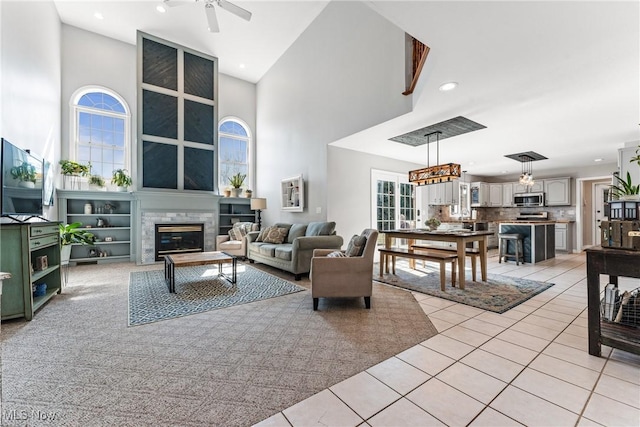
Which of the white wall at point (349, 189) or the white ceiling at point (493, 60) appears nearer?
the white ceiling at point (493, 60)

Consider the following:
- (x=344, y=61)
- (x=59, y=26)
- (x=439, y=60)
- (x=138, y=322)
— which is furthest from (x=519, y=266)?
(x=59, y=26)

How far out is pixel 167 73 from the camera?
622cm

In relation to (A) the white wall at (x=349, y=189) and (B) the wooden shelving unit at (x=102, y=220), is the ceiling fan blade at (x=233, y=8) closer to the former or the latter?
(A) the white wall at (x=349, y=189)

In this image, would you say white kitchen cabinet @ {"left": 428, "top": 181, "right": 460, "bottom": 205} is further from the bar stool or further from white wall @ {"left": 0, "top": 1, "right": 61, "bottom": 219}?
white wall @ {"left": 0, "top": 1, "right": 61, "bottom": 219}

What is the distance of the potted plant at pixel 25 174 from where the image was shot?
2.75 metres

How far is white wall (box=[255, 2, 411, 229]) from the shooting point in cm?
421

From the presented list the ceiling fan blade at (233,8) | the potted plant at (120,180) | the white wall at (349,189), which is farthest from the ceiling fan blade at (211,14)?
the potted plant at (120,180)

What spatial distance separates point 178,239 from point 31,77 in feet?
11.7

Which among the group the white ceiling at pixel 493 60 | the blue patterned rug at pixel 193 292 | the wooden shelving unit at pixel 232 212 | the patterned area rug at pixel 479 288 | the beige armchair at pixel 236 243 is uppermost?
the white ceiling at pixel 493 60

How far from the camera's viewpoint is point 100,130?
612 cm

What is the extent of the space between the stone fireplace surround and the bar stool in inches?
264

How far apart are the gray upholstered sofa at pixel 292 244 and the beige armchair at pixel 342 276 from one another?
1.32m

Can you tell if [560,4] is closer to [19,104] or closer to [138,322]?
[138,322]

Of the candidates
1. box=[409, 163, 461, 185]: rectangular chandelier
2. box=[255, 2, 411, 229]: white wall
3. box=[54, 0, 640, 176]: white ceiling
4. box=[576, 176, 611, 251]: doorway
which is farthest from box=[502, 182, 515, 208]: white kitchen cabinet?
box=[255, 2, 411, 229]: white wall
